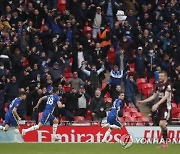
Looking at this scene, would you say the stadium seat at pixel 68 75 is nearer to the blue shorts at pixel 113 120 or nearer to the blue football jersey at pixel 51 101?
the blue shorts at pixel 113 120

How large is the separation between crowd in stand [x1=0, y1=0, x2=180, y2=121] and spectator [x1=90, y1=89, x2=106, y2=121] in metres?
0.03

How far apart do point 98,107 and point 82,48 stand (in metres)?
3.18

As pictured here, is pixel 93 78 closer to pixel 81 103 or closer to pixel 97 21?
pixel 81 103

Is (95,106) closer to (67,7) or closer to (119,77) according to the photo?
(119,77)

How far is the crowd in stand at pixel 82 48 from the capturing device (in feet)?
80.3

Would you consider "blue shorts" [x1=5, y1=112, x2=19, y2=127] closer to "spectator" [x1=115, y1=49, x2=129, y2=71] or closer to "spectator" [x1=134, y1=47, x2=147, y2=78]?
"spectator" [x1=115, y1=49, x2=129, y2=71]

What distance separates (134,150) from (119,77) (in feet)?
26.9

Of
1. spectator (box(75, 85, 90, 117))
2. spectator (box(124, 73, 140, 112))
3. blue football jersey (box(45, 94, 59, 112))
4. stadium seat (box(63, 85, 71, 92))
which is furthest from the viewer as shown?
spectator (box(124, 73, 140, 112))

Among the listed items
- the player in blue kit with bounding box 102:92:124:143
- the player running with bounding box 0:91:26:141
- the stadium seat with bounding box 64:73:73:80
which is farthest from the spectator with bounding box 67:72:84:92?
the player running with bounding box 0:91:26:141

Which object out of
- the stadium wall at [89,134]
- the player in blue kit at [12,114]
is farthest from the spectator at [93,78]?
the player in blue kit at [12,114]

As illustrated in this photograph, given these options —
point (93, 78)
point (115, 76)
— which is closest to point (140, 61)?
point (115, 76)

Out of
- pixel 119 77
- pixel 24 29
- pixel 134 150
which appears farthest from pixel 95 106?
pixel 134 150

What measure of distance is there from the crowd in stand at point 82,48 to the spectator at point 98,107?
0.03 meters

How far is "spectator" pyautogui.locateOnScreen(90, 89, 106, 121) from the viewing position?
24219mm
